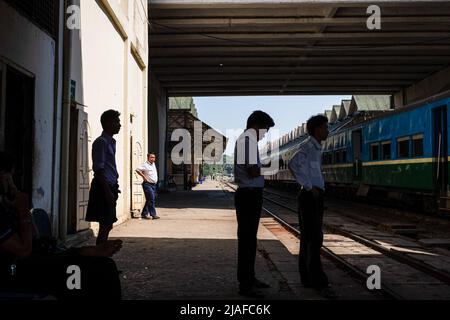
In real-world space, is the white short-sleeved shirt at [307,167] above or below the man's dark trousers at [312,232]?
above

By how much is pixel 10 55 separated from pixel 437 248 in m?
7.35

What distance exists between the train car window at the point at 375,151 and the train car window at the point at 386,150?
40 cm

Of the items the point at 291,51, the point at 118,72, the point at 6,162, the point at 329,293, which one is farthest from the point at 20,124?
the point at 291,51

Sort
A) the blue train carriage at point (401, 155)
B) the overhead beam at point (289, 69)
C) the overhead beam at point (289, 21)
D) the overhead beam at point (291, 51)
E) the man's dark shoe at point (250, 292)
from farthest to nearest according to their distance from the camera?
the overhead beam at point (289, 69) → the overhead beam at point (291, 51) → the overhead beam at point (289, 21) → the blue train carriage at point (401, 155) → the man's dark shoe at point (250, 292)

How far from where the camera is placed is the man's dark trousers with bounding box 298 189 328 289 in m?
5.23

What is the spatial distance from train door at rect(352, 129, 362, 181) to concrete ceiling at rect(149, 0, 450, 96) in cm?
431

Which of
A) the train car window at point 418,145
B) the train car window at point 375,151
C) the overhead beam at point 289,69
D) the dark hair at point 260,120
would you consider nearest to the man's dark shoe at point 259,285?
the dark hair at point 260,120

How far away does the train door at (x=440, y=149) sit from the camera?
1201 cm

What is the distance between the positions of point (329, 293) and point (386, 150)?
1185 centimetres

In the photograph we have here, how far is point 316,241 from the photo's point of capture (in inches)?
207

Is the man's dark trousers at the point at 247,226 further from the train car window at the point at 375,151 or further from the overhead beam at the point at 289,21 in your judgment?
the overhead beam at the point at 289,21

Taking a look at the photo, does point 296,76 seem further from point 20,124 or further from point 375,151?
point 20,124

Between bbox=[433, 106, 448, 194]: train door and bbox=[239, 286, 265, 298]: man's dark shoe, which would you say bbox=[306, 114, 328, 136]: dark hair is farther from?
bbox=[433, 106, 448, 194]: train door

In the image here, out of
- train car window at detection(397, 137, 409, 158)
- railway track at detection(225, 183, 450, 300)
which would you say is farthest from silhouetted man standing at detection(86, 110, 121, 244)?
train car window at detection(397, 137, 409, 158)
